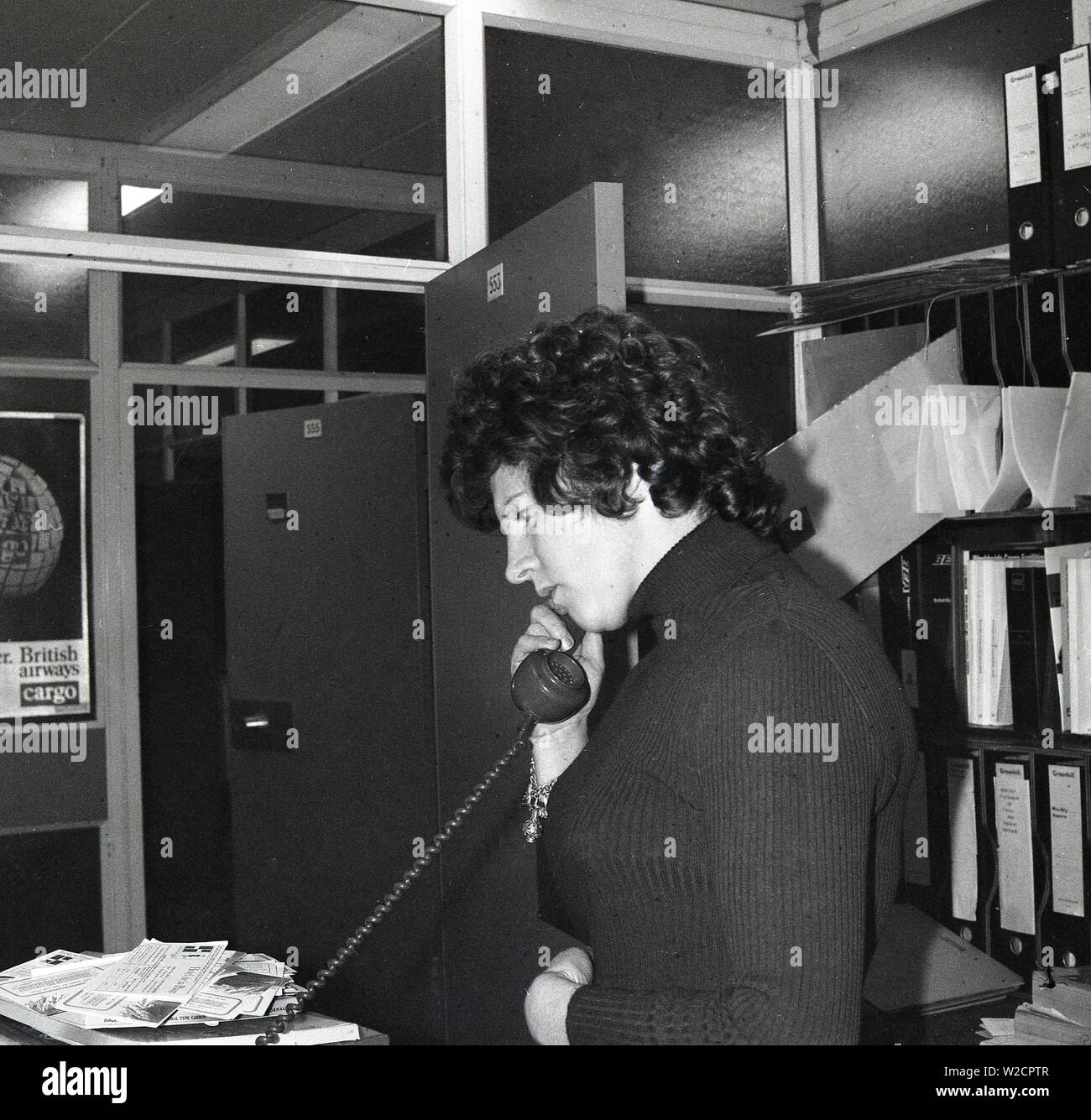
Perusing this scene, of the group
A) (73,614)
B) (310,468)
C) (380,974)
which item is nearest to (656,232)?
(310,468)

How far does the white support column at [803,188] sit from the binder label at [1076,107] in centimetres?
108

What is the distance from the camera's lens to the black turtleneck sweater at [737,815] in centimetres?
101

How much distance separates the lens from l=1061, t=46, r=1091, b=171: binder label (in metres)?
2.10

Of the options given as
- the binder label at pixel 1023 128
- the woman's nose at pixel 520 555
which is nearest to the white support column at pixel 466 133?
the binder label at pixel 1023 128

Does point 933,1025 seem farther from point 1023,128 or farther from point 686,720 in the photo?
point 1023,128

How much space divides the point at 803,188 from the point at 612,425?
2.12 metres

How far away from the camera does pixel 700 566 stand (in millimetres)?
1272

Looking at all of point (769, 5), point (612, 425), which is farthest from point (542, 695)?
point (769, 5)

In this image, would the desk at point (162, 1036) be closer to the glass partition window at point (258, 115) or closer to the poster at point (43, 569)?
the poster at point (43, 569)

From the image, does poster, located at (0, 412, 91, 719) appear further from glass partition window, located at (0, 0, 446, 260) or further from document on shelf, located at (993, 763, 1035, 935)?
document on shelf, located at (993, 763, 1035, 935)
